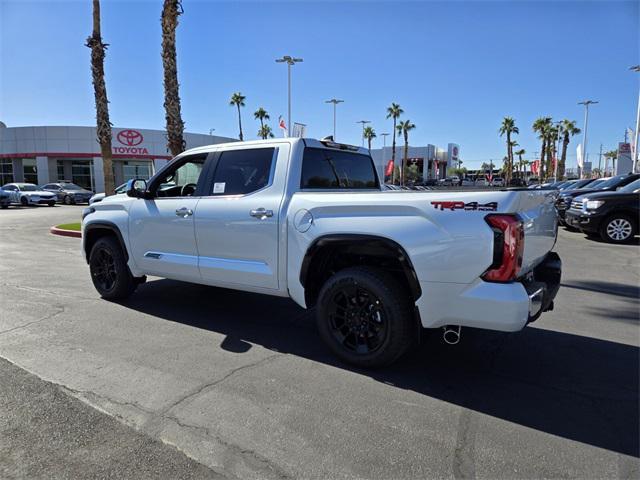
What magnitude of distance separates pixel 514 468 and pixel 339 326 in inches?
69.9

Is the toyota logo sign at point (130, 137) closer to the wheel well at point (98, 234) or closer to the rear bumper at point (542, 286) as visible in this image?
the wheel well at point (98, 234)

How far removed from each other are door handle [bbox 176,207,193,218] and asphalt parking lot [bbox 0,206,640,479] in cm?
124

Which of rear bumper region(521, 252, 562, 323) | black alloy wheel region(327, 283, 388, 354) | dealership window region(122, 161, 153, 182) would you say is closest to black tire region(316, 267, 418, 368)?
black alloy wheel region(327, 283, 388, 354)

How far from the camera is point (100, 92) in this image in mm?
15570

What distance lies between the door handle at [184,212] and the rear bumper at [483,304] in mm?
2690

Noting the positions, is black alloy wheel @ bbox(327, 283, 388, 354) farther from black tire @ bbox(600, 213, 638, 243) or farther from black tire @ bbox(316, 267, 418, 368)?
black tire @ bbox(600, 213, 638, 243)

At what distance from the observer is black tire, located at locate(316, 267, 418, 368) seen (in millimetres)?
3498

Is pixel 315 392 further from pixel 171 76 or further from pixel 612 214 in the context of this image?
pixel 171 76

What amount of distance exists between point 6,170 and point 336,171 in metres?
46.7

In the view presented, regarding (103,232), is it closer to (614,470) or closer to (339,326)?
(339,326)

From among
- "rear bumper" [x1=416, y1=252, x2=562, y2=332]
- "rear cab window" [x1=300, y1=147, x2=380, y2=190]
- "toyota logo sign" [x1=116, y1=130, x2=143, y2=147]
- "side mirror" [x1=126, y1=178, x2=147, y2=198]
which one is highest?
"toyota logo sign" [x1=116, y1=130, x2=143, y2=147]

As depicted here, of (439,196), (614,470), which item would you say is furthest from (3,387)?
(614,470)

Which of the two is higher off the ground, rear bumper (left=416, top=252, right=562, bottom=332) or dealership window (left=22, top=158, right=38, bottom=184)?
dealership window (left=22, top=158, right=38, bottom=184)

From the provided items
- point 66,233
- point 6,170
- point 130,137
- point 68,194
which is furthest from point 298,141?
point 6,170
